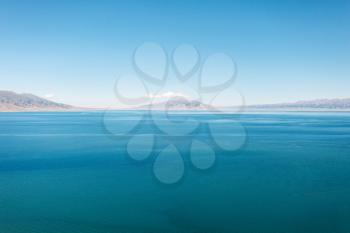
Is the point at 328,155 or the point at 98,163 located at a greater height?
the point at 328,155

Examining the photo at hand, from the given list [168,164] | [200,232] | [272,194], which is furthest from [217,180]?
[200,232]

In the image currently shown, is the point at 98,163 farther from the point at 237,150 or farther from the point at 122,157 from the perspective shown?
the point at 237,150

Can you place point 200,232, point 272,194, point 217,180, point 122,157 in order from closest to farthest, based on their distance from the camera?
point 200,232 < point 272,194 < point 217,180 < point 122,157

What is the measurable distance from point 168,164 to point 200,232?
18.7 metres

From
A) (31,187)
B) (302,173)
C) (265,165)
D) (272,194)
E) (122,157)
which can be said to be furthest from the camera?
(122,157)

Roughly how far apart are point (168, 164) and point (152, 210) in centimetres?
1512

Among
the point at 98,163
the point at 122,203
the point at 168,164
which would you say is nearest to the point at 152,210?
the point at 122,203

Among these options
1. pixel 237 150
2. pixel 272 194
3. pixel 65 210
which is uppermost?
pixel 237 150

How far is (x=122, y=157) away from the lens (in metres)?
41.8

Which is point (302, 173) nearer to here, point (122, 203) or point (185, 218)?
point (185, 218)

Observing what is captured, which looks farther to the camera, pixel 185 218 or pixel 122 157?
pixel 122 157

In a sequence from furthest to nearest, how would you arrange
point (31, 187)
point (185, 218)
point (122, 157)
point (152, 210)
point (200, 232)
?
point (122, 157)
point (31, 187)
point (152, 210)
point (185, 218)
point (200, 232)

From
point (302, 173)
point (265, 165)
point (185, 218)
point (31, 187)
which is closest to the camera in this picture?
point (185, 218)

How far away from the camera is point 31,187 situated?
87.4 ft
